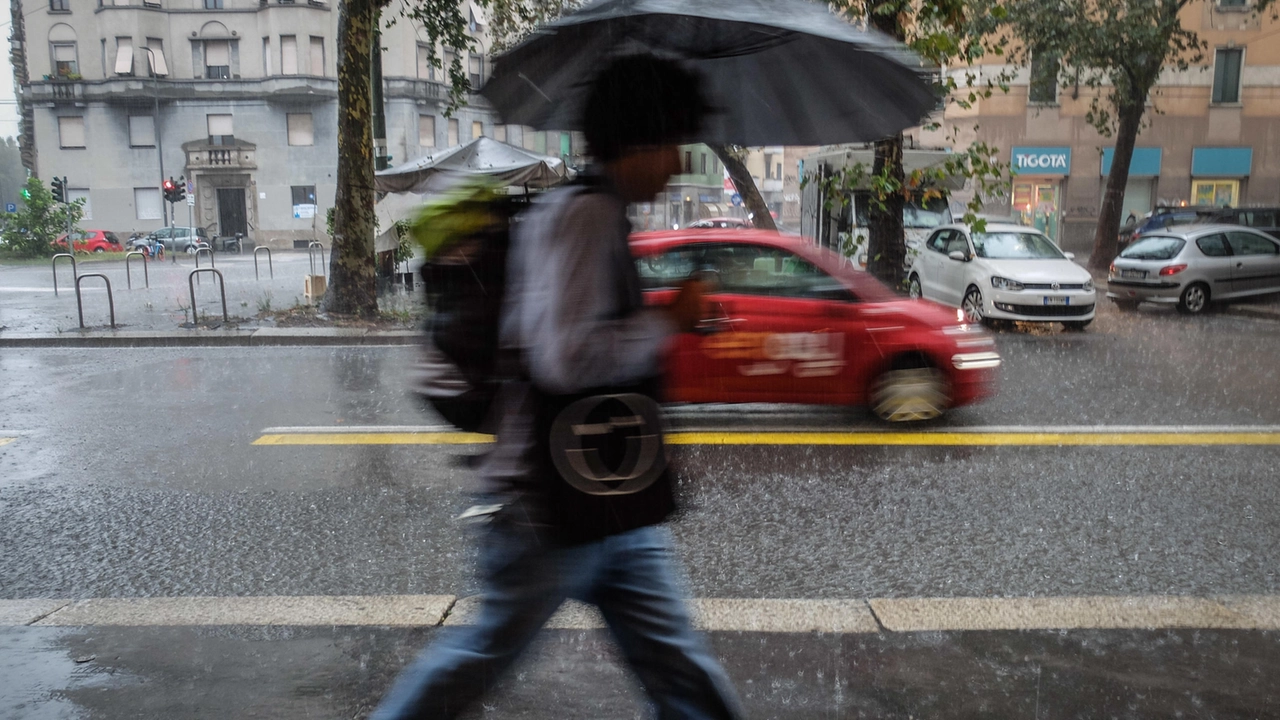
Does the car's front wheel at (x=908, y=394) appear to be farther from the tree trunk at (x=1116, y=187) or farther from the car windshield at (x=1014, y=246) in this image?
the tree trunk at (x=1116, y=187)

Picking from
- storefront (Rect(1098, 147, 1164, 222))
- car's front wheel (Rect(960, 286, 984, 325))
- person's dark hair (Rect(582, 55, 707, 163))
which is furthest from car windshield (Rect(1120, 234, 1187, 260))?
storefront (Rect(1098, 147, 1164, 222))

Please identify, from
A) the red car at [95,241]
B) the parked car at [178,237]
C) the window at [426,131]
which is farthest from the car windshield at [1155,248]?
the window at [426,131]

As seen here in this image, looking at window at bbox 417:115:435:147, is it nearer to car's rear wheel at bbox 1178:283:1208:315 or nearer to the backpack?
car's rear wheel at bbox 1178:283:1208:315

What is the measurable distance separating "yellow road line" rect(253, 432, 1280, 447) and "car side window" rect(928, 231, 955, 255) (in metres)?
8.72

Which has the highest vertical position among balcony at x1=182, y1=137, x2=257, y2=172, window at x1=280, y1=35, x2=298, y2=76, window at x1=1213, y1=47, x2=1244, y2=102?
window at x1=280, y1=35, x2=298, y2=76

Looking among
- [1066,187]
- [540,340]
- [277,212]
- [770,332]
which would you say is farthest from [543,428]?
[277,212]

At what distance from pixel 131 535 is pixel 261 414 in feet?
9.83

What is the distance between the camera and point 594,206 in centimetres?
197

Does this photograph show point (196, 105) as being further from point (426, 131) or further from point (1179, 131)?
point (1179, 131)

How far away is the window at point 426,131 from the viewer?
48594 mm

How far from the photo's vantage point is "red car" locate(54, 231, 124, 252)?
130 ft

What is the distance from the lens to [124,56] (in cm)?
4700

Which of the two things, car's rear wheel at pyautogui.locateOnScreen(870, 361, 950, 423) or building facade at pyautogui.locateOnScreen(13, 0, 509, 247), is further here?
building facade at pyautogui.locateOnScreen(13, 0, 509, 247)

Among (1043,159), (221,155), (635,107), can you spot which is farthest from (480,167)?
(221,155)
